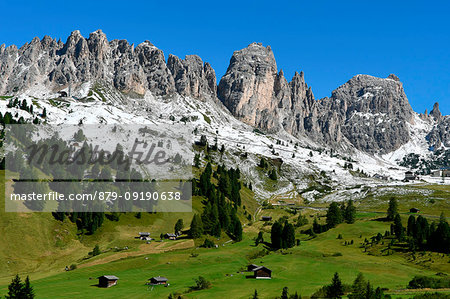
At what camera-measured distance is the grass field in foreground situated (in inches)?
3004

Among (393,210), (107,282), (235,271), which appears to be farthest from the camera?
(393,210)

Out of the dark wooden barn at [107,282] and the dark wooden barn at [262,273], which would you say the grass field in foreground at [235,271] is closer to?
the dark wooden barn at [107,282]

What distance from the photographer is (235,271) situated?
3807 inches

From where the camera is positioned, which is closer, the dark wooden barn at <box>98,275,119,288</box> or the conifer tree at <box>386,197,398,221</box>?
the dark wooden barn at <box>98,275,119,288</box>

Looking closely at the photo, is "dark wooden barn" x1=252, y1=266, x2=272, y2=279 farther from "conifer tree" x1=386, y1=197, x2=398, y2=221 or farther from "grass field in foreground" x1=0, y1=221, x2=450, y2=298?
"conifer tree" x1=386, y1=197, x2=398, y2=221

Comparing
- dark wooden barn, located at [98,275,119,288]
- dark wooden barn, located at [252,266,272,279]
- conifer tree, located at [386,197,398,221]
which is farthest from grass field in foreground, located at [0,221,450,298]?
conifer tree, located at [386,197,398,221]

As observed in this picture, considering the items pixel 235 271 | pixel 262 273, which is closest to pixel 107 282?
pixel 235 271

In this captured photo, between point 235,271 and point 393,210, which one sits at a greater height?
point 393,210

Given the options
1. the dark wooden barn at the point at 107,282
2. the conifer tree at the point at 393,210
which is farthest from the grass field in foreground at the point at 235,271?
the conifer tree at the point at 393,210

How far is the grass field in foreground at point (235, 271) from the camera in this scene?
76312mm

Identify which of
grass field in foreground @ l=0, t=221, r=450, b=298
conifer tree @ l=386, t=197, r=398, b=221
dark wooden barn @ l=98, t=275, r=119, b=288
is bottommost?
grass field in foreground @ l=0, t=221, r=450, b=298

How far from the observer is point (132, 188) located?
6599 inches

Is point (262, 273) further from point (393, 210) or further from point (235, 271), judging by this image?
point (393, 210)

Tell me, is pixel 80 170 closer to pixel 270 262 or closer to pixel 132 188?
pixel 132 188
